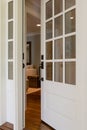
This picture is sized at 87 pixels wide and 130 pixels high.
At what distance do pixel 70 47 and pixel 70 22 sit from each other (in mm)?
312

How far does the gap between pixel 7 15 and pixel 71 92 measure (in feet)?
5.30

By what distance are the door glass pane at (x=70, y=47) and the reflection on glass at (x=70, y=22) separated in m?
0.10

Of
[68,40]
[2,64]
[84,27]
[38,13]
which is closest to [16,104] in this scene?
[2,64]

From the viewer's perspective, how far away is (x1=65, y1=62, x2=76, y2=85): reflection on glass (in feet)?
6.86

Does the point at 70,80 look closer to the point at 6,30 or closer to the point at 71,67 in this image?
the point at 71,67

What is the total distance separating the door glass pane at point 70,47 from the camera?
210 centimetres

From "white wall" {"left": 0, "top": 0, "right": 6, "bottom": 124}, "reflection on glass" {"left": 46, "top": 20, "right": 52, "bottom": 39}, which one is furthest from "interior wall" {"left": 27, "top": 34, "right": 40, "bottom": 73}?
"reflection on glass" {"left": 46, "top": 20, "right": 52, "bottom": 39}


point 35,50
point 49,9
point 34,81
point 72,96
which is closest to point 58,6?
point 49,9

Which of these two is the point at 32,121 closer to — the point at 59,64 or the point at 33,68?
the point at 59,64

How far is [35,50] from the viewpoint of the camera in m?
8.18

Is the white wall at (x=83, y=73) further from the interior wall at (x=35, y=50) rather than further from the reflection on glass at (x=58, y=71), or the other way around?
the interior wall at (x=35, y=50)

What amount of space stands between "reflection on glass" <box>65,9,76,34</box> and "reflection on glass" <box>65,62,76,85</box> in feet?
1.37

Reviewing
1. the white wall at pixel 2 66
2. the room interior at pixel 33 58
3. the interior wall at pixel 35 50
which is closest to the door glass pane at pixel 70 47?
the white wall at pixel 2 66

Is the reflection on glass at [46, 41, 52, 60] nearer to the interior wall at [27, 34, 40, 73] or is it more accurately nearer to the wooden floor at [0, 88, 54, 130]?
the wooden floor at [0, 88, 54, 130]
